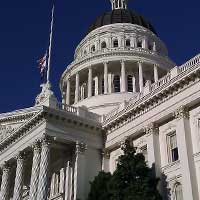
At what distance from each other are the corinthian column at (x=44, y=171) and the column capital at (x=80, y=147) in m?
2.51

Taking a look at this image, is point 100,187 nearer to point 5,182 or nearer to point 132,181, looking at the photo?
point 132,181

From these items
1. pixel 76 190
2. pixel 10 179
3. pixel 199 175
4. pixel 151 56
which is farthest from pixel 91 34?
pixel 199 175

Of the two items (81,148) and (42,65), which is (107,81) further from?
(81,148)

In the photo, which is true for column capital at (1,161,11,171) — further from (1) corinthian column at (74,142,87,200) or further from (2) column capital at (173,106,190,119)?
(2) column capital at (173,106,190,119)

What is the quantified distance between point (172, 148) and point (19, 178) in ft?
42.6

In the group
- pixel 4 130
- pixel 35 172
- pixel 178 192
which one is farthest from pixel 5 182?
pixel 178 192

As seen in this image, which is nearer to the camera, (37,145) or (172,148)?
(172,148)

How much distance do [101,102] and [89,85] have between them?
376 centimetres

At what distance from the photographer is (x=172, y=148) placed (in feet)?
102

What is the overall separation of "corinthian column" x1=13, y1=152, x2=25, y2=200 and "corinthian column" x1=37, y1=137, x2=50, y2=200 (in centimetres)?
378

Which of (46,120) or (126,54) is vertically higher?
(126,54)

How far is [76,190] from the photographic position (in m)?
33.5

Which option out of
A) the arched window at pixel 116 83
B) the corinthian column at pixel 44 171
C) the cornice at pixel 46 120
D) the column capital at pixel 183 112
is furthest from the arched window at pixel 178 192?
the arched window at pixel 116 83

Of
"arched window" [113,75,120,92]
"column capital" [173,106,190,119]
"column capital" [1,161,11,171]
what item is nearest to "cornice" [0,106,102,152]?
"column capital" [1,161,11,171]
